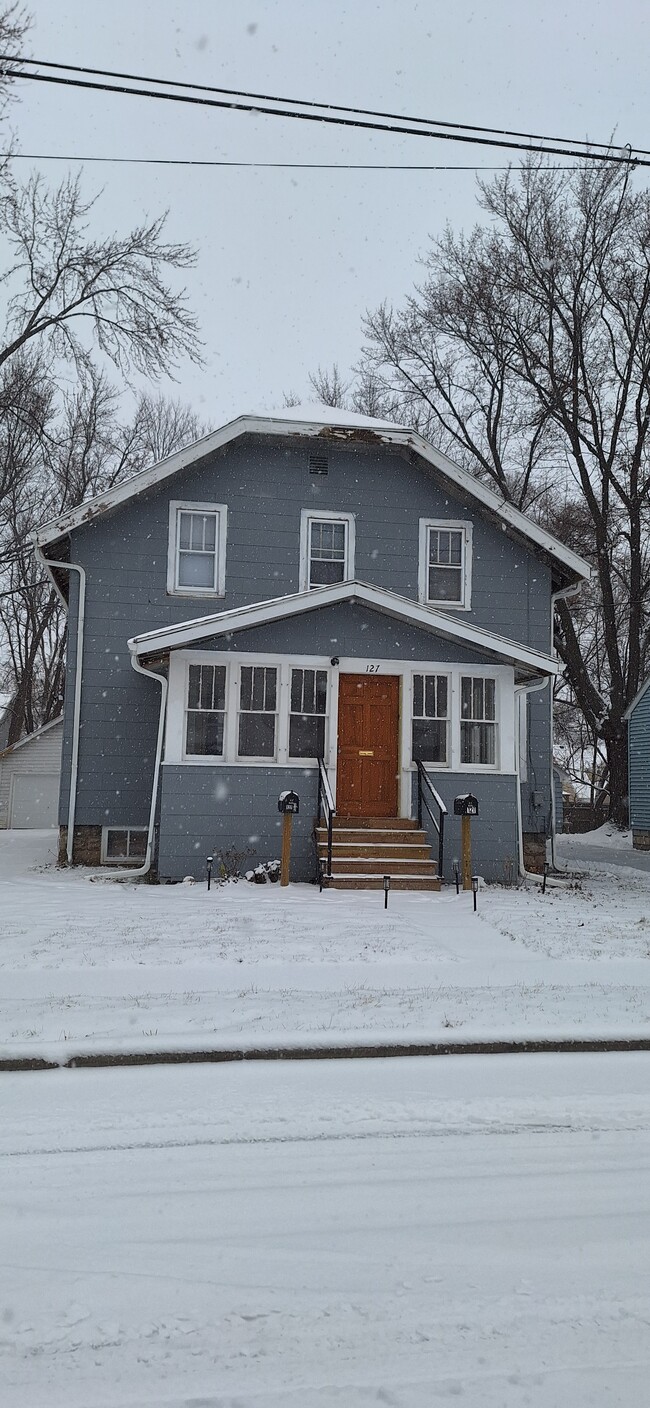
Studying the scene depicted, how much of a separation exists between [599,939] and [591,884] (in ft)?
22.3

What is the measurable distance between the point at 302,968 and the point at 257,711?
6.79 m

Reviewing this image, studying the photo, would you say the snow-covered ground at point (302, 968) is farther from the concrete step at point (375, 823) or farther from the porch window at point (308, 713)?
the porch window at point (308, 713)

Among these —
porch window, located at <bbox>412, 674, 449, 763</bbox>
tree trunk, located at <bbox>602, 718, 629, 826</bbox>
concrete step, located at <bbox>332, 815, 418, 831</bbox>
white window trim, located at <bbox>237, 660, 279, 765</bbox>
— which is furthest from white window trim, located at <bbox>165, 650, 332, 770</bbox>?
tree trunk, located at <bbox>602, 718, 629, 826</bbox>

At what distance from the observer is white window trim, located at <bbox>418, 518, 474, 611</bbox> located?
16266 mm

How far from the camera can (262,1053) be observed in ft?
18.3

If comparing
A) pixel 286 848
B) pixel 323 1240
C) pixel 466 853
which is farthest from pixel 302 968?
pixel 466 853

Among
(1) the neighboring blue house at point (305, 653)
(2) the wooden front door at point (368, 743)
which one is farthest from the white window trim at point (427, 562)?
(2) the wooden front door at point (368, 743)

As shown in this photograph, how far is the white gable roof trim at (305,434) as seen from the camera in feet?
49.7

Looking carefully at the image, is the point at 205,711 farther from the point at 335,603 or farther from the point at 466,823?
the point at 466,823

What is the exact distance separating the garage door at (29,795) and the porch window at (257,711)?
57.3 feet

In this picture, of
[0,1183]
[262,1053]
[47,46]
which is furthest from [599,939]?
[47,46]

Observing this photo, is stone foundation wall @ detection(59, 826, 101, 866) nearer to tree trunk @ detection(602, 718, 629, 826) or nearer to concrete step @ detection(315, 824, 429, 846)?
concrete step @ detection(315, 824, 429, 846)

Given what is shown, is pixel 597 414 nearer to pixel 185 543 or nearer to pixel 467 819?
pixel 185 543

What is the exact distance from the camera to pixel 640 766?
977 inches
